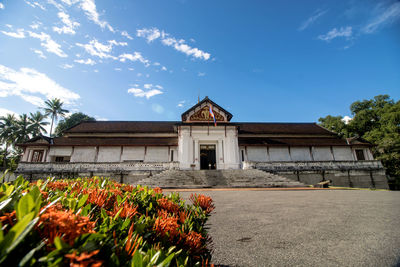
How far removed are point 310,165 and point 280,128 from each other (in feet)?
35.0

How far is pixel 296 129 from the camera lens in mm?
28906

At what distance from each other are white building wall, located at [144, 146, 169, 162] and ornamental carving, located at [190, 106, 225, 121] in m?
5.41

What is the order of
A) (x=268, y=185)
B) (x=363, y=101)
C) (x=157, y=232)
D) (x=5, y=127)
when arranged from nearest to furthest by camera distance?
(x=157, y=232) < (x=268, y=185) < (x=5, y=127) < (x=363, y=101)

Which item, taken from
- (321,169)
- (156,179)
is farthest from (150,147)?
(321,169)

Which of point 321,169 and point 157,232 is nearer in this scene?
point 157,232

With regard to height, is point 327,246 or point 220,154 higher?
point 220,154

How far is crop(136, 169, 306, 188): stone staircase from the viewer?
44.7 ft

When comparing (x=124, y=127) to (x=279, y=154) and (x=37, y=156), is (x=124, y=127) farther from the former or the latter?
(x=279, y=154)

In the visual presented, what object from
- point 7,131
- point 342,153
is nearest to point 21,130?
point 7,131

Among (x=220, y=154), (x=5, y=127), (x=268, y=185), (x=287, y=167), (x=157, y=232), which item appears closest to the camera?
(x=157, y=232)

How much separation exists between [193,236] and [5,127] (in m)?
50.8

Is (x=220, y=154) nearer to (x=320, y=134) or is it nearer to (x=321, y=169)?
(x=321, y=169)

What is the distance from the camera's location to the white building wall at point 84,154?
2159cm

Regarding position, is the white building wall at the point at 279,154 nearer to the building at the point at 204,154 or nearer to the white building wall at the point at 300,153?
the building at the point at 204,154
